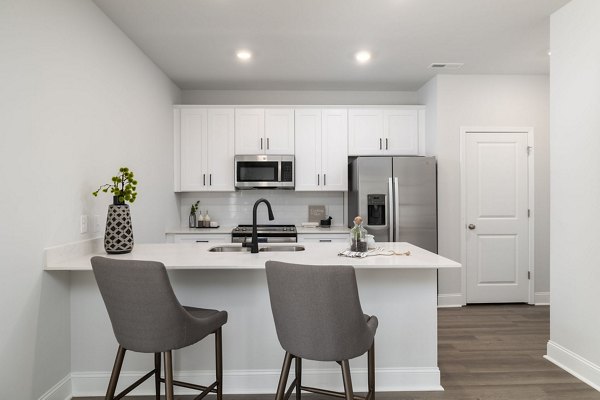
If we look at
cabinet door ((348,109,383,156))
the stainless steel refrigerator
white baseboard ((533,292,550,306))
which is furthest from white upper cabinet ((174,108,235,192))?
white baseboard ((533,292,550,306))

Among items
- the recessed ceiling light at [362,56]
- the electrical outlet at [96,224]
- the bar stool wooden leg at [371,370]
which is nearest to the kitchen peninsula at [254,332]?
the electrical outlet at [96,224]

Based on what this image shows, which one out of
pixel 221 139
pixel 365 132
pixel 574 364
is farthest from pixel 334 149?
pixel 574 364

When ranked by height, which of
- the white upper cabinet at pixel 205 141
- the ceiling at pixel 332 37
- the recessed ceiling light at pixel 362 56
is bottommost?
the white upper cabinet at pixel 205 141

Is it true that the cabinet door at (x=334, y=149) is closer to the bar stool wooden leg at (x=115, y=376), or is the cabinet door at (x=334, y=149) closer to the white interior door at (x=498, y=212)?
the white interior door at (x=498, y=212)

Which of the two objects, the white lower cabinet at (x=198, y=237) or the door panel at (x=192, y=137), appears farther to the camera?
the door panel at (x=192, y=137)

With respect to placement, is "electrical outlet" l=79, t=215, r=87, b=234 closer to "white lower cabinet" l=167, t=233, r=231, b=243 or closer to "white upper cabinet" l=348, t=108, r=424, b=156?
"white lower cabinet" l=167, t=233, r=231, b=243

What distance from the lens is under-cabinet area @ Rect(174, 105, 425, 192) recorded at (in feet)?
15.4

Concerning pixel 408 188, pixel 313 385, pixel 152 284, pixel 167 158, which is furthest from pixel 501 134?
pixel 152 284

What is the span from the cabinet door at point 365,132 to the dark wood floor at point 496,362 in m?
2.04

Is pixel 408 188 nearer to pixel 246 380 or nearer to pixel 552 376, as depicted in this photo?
pixel 552 376

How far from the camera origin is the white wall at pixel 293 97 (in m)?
4.99

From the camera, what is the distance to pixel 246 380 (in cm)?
246

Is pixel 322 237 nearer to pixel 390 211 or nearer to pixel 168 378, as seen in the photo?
pixel 390 211

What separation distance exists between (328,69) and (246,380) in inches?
124
